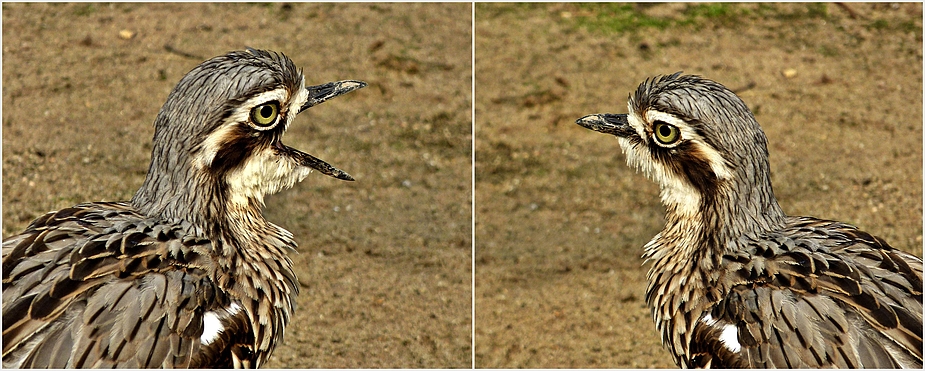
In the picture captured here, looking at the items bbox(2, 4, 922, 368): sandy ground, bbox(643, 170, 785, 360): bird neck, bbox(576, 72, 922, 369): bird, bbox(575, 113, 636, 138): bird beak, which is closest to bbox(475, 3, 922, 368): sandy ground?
bbox(2, 4, 922, 368): sandy ground

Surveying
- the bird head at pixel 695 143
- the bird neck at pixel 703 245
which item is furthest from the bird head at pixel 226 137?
the bird neck at pixel 703 245

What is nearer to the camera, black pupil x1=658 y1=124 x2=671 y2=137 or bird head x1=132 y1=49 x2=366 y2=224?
bird head x1=132 y1=49 x2=366 y2=224

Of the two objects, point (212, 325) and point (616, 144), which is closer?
point (212, 325)

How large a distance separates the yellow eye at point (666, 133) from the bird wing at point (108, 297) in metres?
1.71

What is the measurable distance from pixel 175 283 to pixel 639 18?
4.75 meters

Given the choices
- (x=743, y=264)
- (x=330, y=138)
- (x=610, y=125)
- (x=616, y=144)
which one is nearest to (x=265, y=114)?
(x=610, y=125)

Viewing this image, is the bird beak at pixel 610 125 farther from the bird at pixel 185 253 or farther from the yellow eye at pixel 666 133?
the bird at pixel 185 253

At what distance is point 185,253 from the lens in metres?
2.86

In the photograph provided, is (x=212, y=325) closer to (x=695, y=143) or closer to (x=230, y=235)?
(x=230, y=235)

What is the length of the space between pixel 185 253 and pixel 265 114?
1.92 feet

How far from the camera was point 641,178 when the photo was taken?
17.0 feet

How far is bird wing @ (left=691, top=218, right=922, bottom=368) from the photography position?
2.61m

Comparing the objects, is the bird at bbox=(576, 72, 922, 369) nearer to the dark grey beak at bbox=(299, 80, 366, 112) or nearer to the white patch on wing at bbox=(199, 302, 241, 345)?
the dark grey beak at bbox=(299, 80, 366, 112)

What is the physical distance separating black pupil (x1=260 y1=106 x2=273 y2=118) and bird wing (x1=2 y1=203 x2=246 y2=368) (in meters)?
0.52
